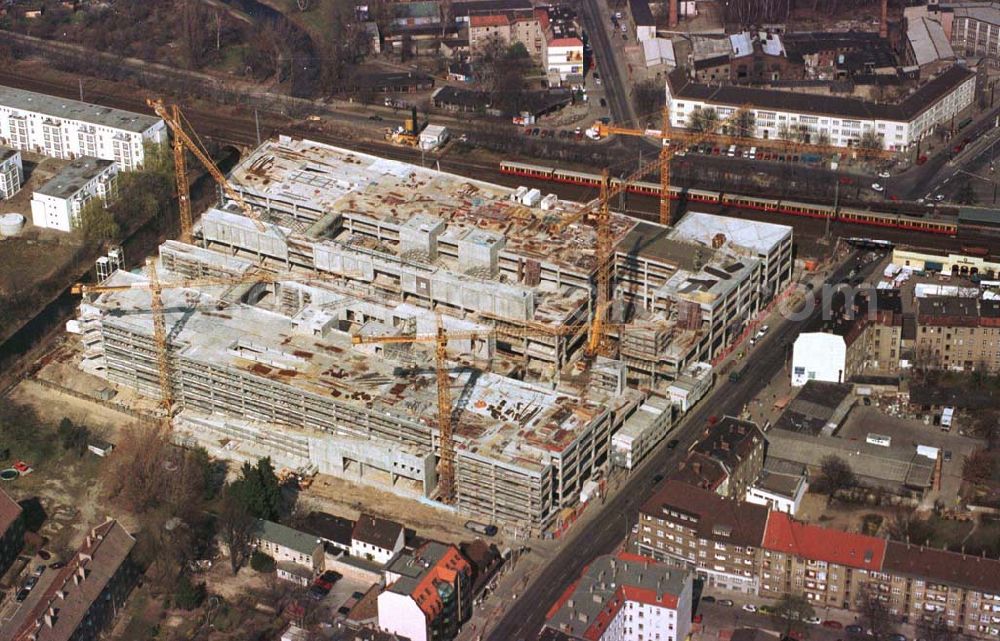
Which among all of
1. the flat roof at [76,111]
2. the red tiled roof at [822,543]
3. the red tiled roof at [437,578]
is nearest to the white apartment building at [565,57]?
the flat roof at [76,111]

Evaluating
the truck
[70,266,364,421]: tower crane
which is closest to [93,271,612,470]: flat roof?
[70,266,364,421]: tower crane

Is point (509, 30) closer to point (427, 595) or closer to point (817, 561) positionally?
point (817, 561)

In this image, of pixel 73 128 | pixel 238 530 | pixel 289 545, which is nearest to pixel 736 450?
pixel 289 545

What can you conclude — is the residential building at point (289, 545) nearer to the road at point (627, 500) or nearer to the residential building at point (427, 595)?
the residential building at point (427, 595)

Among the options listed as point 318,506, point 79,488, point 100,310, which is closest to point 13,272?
point 100,310

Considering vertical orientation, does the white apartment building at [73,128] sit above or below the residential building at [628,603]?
above

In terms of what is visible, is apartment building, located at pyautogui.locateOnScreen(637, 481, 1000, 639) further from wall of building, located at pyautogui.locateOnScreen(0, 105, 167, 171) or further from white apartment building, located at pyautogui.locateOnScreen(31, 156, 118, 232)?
wall of building, located at pyautogui.locateOnScreen(0, 105, 167, 171)
